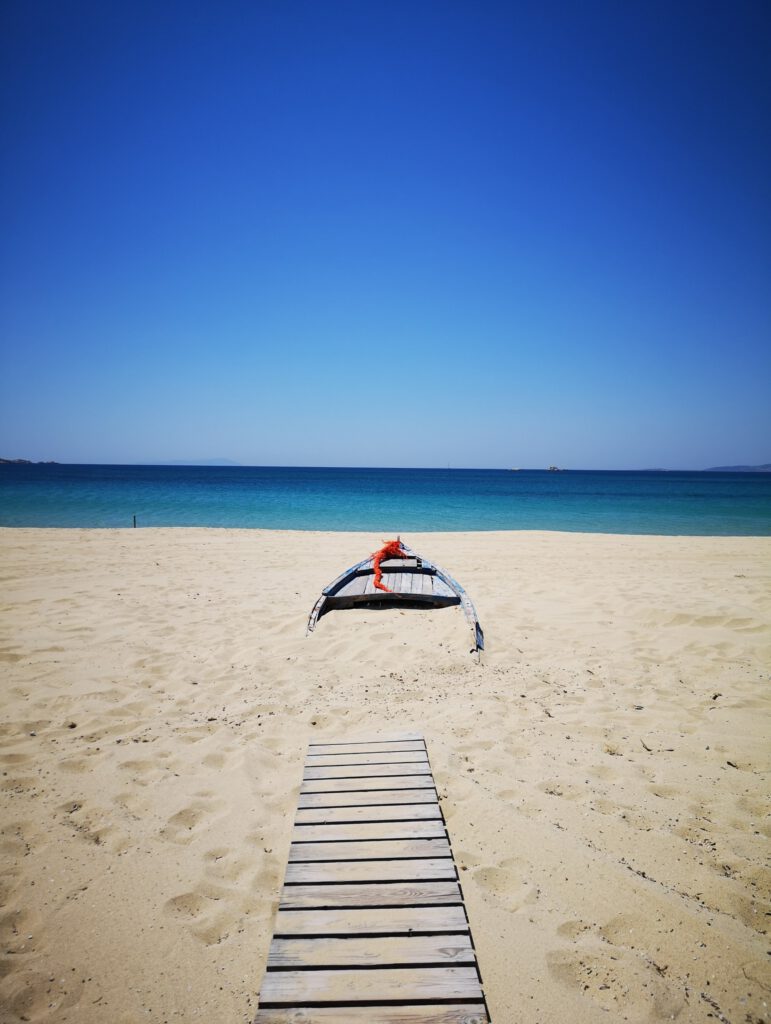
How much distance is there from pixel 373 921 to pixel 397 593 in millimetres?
4802

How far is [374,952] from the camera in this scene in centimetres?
219

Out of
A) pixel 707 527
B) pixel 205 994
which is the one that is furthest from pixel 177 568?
pixel 707 527

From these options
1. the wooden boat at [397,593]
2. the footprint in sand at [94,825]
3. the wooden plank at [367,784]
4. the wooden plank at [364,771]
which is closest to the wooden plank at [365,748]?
the wooden plank at [364,771]

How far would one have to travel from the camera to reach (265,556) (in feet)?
42.2

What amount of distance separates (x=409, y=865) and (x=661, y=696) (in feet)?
11.6

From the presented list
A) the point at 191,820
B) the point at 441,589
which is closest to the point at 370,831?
the point at 191,820

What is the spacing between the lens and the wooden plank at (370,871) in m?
2.58

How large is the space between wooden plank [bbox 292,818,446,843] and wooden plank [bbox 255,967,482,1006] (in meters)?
0.75

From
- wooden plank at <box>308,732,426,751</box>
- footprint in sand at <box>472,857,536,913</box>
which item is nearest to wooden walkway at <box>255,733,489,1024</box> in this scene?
footprint in sand at <box>472,857,536,913</box>

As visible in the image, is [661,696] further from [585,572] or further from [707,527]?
[707,527]

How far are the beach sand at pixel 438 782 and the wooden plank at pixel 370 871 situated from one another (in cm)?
24

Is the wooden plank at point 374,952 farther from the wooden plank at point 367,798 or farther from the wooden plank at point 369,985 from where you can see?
the wooden plank at point 367,798

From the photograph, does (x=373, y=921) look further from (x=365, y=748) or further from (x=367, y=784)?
(x=365, y=748)

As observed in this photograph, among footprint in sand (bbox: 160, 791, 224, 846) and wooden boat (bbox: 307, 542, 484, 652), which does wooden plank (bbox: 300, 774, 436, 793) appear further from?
wooden boat (bbox: 307, 542, 484, 652)
